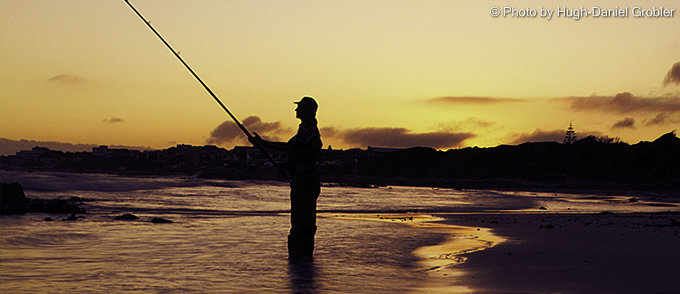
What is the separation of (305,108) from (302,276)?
2735 mm

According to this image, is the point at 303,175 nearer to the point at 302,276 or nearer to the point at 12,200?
the point at 302,276

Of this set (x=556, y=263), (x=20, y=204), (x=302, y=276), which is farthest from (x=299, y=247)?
(x=20, y=204)

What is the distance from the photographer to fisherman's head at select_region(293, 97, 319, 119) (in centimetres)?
1008

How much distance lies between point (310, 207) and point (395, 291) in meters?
2.84

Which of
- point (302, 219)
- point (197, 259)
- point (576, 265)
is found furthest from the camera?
point (197, 259)

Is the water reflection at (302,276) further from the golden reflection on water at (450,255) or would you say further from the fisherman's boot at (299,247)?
the golden reflection on water at (450,255)

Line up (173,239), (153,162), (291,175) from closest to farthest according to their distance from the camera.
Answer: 1. (291,175)
2. (173,239)
3. (153,162)

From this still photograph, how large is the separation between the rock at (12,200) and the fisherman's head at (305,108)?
1286 cm

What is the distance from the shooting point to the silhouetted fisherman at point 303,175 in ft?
32.6

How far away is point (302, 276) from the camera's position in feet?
28.5

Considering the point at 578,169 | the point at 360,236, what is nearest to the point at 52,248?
the point at 360,236

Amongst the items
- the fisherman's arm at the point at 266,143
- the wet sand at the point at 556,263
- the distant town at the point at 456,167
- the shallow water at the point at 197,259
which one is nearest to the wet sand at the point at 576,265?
the wet sand at the point at 556,263

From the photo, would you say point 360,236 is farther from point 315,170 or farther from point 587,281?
point 587,281

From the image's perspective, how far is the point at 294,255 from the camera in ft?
33.7
